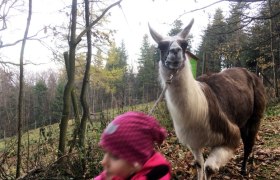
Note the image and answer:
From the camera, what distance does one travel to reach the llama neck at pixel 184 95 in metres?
4.24

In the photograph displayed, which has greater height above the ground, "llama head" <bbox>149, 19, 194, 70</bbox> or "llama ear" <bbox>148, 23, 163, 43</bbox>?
"llama ear" <bbox>148, 23, 163, 43</bbox>

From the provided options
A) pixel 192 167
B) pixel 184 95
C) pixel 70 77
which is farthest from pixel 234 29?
pixel 70 77

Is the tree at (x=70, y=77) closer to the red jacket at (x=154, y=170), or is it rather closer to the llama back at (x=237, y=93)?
the llama back at (x=237, y=93)

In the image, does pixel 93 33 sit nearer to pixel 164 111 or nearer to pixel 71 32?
pixel 71 32

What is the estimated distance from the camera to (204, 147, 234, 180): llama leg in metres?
4.46

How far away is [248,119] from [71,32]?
3.47m

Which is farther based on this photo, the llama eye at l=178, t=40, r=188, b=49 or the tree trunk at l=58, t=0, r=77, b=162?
the tree trunk at l=58, t=0, r=77, b=162

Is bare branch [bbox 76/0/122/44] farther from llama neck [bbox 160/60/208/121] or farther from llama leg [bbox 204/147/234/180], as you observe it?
llama leg [bbox 204/147/234/180]

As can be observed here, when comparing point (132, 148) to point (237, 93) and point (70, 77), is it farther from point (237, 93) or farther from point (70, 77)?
point (70, 77)

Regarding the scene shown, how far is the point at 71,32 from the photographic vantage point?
255 inches

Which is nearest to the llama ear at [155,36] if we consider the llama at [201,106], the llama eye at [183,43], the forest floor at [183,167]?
the llama at [201,106]

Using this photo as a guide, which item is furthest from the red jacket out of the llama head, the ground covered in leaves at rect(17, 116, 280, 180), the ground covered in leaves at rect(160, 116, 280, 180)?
the ground covered in leaves at rect(160, 116, 280, 180)

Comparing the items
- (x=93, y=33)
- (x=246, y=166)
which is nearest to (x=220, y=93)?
(x=246, y=166)

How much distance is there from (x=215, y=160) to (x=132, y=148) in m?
2.97
